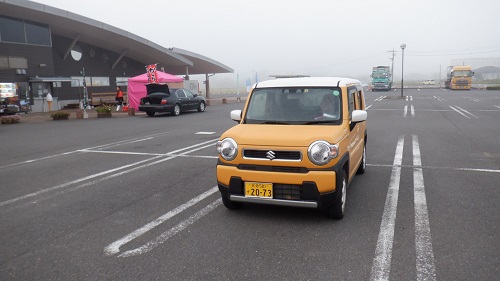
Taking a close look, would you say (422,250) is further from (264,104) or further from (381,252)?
(264,104)

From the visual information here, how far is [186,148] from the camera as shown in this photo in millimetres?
9750

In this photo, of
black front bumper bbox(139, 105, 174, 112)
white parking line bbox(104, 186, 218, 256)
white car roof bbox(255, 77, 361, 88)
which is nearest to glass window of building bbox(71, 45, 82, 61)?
black front bumper bbox(139, 105, 174, 112)

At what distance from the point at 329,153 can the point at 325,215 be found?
931 mm

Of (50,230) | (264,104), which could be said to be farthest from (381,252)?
(50,230)

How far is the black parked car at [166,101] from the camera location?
19.9 meters

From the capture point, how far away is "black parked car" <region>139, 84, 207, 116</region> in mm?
19922

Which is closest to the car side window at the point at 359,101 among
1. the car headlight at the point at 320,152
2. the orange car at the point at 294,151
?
the orange car at the point at 294,151

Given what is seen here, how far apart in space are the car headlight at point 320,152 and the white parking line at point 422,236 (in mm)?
1278

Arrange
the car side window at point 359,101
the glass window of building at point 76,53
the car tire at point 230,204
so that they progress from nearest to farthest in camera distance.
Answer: the car tire at point 230,204 < the car side window at point 359,101 < the glass window of building at point 76,53

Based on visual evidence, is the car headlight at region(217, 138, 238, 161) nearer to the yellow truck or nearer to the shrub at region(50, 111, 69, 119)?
the shrub at region(50, 111, 69, 119)

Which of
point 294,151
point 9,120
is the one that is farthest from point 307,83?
point 9,120

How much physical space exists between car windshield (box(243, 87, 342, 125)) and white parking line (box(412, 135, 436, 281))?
1.59 m

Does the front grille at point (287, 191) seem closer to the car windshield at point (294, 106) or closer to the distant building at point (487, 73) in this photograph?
the car windshield at point (294, 106)

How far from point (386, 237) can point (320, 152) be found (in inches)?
45.8
